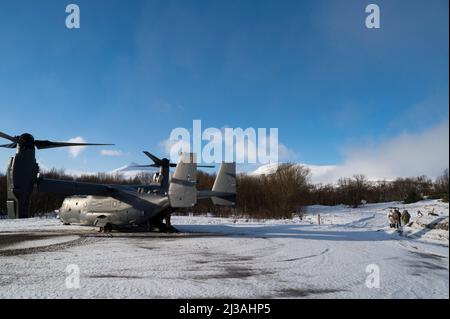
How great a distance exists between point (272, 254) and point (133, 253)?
207 inches

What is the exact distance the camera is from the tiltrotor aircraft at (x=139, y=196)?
19125 millimetres

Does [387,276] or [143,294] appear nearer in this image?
[143,294]

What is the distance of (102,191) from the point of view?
851 inches

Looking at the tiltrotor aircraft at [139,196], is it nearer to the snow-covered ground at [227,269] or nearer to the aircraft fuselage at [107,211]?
the aircraft fuselage at [107,211]

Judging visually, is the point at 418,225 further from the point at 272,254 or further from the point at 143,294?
the point at 143,294

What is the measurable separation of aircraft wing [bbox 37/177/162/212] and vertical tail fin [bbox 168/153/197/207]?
2.09 m

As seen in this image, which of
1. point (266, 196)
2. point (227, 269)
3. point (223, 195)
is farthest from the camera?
point (266, 196)

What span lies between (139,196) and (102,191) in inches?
93.2

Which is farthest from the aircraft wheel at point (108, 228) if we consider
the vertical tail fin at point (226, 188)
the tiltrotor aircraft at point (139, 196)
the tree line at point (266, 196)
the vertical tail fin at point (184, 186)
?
the tree line at point (266, 196)

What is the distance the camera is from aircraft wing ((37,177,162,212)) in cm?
1961

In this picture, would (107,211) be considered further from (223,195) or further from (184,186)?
(223,195)

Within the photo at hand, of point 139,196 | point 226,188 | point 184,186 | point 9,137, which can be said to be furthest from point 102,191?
point 226,188
